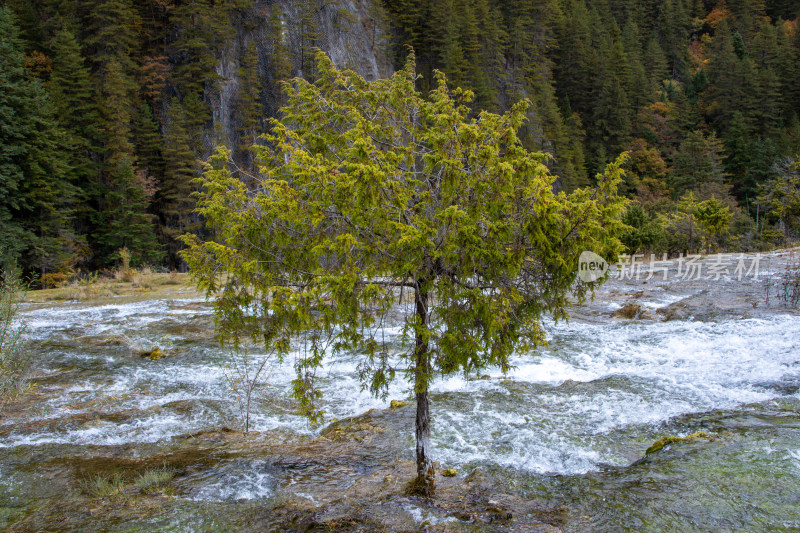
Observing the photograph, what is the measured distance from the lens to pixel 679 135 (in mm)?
58156

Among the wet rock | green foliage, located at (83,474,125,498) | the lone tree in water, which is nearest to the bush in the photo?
green foliage, located at (83,474,125,498)

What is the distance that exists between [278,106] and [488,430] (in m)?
35.4

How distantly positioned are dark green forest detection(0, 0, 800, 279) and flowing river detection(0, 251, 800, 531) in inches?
130

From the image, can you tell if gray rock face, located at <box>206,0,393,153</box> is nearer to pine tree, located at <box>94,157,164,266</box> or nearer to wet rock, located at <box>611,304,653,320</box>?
pine tree, located at <box>94,157,164,266</box>

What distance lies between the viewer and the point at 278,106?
37.5 m

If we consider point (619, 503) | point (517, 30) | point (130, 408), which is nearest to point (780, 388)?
point (619, 503)

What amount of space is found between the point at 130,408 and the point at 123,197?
25.5 metres

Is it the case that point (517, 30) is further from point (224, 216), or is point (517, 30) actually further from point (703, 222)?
point (224, 216)

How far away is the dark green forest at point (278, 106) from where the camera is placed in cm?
2689

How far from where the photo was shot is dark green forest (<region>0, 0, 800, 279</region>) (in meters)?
26.9

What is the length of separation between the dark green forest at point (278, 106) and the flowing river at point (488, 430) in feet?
10.8

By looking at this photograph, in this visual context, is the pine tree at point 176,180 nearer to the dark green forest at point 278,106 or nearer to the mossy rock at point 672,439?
the dark green forest at point 278,106

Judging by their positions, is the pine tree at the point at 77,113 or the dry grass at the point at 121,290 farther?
the pine tree at the point at 77,113

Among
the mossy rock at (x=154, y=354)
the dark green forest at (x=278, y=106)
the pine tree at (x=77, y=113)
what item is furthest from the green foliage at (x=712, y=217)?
the pine tree at (x=77, y=113)
